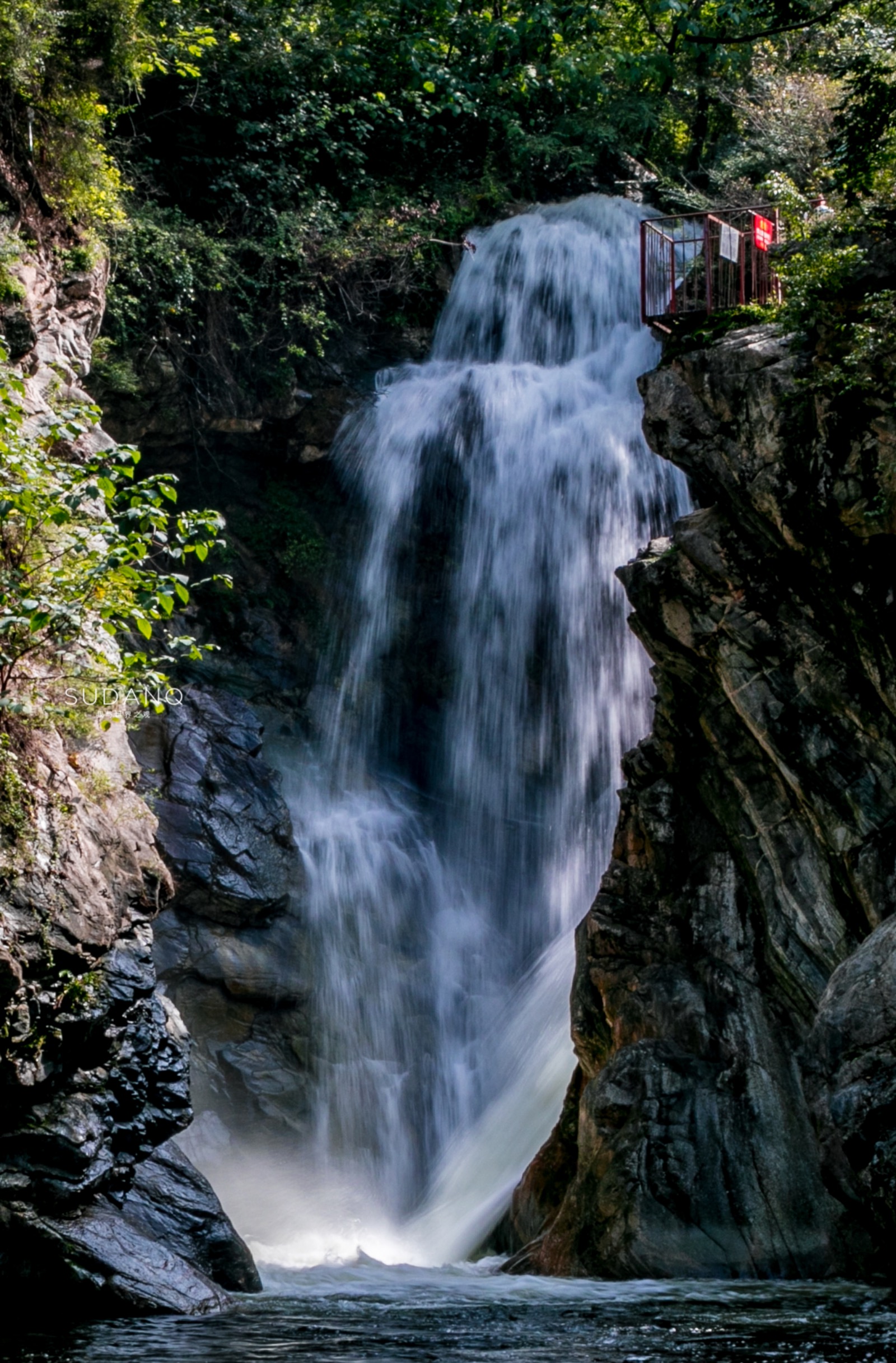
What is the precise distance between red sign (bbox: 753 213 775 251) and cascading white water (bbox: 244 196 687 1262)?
16.8 feet

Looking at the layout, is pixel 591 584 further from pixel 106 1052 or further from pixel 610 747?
pixel 106 1052

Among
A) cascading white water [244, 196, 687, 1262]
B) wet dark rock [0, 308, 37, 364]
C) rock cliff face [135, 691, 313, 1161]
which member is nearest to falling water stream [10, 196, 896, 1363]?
cascading white water [244, 196, 687, 1262]

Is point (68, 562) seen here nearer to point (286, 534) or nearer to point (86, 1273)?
point (86, 1273)

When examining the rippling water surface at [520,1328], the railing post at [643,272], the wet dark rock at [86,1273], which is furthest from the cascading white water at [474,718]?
the wet dark rock at [86,1273]

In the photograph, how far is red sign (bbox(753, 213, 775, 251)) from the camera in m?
13.6

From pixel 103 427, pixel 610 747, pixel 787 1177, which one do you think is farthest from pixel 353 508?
pixel 787 1177

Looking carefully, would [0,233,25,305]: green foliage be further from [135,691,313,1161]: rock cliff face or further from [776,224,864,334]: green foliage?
[776,224,864,334]: green foliage

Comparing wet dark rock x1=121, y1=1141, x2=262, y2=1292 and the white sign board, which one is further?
the white sign board

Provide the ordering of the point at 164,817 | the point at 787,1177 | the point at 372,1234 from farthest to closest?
the point at 164,817 → the point at 372,1234 → the point at 787,1177

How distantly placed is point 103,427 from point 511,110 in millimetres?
11780

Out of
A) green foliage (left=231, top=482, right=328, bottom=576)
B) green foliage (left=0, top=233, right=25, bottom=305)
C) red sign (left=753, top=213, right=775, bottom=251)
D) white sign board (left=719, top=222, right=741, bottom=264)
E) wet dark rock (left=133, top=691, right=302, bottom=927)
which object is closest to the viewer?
green foliage (left=0, top=233, right=25, bottom=305)

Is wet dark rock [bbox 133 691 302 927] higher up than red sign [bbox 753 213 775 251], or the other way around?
red sign [bbox 753 213 775 251]

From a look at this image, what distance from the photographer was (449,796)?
770 inches

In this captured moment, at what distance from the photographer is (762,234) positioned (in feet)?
45.5
